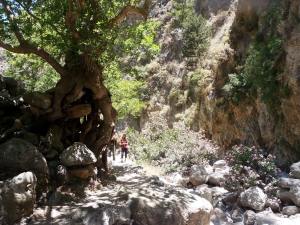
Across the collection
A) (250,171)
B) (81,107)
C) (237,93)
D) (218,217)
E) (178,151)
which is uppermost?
(237,93)

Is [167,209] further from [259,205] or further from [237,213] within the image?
[259,205]

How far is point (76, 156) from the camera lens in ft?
20.9

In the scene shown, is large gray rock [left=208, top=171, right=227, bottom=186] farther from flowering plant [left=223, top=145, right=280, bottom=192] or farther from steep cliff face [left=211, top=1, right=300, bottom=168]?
steep cliff face [left=211, top=1, right=300, bottom=168]

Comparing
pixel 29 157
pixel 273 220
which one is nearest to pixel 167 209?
pixel 29 157

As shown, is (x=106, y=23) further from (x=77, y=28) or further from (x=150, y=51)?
(x=150, y=51)

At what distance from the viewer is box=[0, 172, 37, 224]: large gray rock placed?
4.45 metres

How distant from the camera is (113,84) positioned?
554 inches

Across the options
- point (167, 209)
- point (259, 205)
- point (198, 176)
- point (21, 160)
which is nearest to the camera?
point (167, 209)

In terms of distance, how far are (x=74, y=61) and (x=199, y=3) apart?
23645 mm

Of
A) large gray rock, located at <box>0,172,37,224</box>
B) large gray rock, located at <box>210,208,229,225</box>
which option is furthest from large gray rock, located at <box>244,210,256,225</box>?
large gray rock, located at <box>0,172,37,224</box>

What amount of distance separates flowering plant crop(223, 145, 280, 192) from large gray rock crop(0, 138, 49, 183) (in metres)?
6.30

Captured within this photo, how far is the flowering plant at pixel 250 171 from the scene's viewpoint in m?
8.77

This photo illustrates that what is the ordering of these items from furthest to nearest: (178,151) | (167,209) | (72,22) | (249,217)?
(178,151) → (249,217) → (72,22) → (167,209)

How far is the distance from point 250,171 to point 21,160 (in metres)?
7.02
